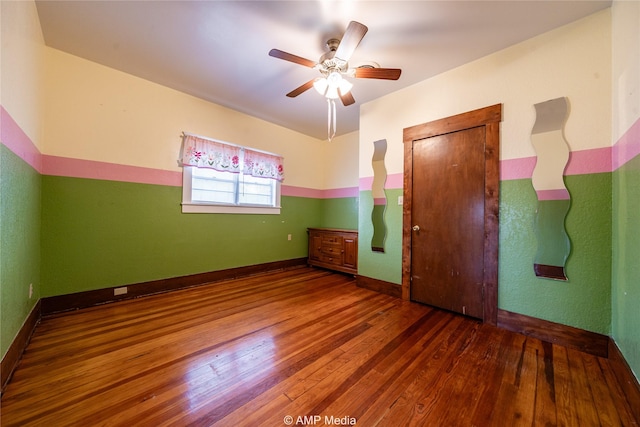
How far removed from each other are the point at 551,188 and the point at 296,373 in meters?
2.46

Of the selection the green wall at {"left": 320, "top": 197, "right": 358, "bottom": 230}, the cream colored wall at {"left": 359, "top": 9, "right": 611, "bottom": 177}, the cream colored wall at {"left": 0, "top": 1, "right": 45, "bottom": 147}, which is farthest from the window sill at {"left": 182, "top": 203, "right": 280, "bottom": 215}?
the cream colored wall at {"left": 359, "top": 9, "right": 611, "bottom": 177}

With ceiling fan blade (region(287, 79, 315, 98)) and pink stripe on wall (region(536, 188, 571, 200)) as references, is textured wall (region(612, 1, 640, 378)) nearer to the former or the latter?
pink stripe on wall (region(536, 188, 571, 200))

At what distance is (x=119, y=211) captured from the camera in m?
2.71

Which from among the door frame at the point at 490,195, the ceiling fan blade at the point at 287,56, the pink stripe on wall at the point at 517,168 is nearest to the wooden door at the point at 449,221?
the door frame at the point at 490,195

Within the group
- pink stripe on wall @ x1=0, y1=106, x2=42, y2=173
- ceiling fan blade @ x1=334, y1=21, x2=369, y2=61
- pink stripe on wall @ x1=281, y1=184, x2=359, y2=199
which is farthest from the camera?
pink stripe on wall @ x1=281, y1=184, x2=359, y2=199

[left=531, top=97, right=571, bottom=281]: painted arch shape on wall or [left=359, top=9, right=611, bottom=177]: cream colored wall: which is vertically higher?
[left=359, top=9, right=611, bottom=177]: cream colored wall

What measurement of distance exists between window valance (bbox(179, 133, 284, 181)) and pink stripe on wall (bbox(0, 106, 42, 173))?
128 cm

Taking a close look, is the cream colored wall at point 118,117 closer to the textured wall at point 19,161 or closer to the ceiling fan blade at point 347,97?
the textured wall at point 19,161

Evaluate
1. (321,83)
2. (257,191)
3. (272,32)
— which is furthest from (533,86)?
(257,191)

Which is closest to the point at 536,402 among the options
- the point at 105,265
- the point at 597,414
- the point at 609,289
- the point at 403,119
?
the point at 597,414

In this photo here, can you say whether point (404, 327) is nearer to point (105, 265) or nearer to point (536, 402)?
point (536, 402)

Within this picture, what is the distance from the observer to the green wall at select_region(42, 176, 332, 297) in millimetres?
2365

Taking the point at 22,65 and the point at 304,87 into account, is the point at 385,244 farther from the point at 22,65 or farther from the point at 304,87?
the point at 22,65

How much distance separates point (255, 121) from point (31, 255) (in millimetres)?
3017
